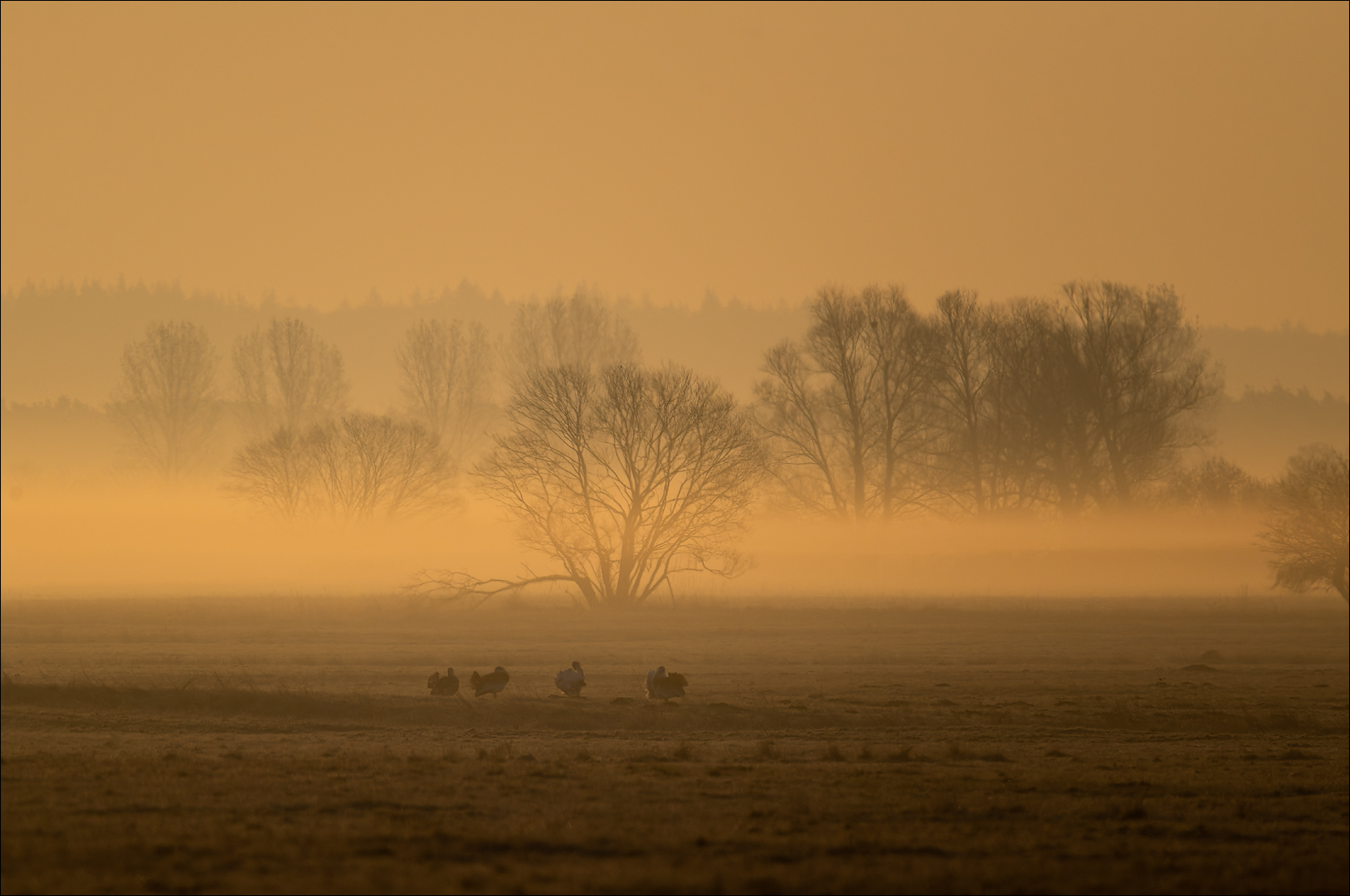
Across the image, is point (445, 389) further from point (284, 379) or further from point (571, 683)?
point (571, 683)

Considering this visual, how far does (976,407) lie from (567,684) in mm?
53142

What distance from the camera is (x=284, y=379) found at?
101 meters

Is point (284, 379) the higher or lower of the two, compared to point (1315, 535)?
higher

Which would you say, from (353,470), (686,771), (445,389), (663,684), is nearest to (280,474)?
(353,470)

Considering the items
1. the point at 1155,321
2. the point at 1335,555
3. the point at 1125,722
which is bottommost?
the point at 1125,722

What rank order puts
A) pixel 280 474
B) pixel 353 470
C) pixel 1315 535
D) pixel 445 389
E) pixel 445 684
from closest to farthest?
pixel 445 684 < pixel 1315 535 < pixel 353 470 < pixel 280 474 < pixel 445 389

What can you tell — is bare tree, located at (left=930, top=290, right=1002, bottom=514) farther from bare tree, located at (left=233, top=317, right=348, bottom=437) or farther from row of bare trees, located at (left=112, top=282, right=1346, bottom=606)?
bare tree, located at (left=233, top=317, right=348, bottom=437)

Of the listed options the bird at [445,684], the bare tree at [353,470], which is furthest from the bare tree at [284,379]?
the bird at [445,684]

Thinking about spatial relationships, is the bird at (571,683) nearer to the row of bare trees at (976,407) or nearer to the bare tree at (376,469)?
the row of bare trees at (976,407)

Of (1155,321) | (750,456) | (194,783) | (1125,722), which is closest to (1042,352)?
(1155,321)

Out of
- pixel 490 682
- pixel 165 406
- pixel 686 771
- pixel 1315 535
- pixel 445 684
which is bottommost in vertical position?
pixel 686 771

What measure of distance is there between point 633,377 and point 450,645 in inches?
904

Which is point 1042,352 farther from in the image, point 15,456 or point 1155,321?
point 15,456

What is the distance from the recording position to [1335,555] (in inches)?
2048
